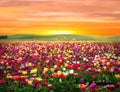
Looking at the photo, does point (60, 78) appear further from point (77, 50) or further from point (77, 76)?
point (77, 50)

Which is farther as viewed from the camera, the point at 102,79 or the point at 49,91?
the point at 102,79

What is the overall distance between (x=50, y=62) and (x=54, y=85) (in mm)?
3186

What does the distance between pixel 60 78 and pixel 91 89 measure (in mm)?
1742

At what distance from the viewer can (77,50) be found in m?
15.7

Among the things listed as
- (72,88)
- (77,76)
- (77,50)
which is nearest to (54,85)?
(72,88)

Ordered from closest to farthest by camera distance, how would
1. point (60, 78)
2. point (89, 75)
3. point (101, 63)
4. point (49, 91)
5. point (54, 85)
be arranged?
point (49, 91), point (54, 85), point (60, 78), point (89, 75), point (101, 63)

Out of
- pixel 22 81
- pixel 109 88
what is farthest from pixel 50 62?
pixel 109 88

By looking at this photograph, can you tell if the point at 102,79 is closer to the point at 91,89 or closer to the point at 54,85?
the point at 54,85

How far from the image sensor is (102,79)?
8766mm

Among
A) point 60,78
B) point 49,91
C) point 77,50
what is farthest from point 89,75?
point 77,50

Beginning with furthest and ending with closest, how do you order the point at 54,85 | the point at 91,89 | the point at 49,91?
the point at 54,85 < the point at 49,91 < the point at 91,89

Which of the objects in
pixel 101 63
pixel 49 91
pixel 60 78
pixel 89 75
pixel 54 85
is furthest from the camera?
pixel 101 63

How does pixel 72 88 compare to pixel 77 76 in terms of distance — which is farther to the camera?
pixel 77 76

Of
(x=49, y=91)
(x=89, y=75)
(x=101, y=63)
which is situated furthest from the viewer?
(x=101, y=63)
